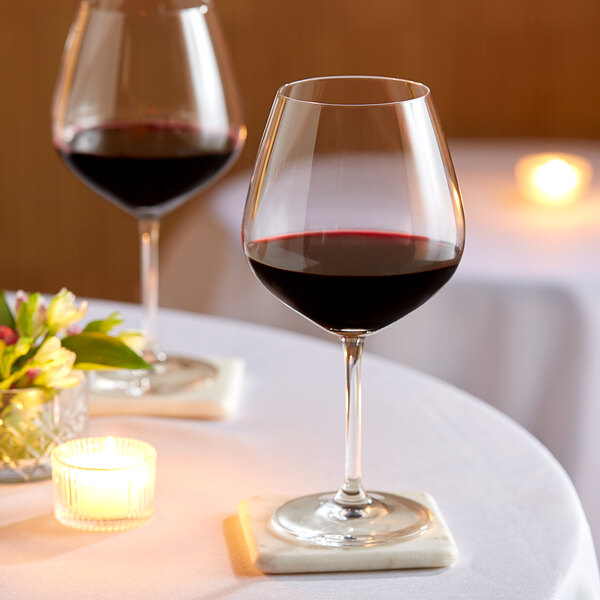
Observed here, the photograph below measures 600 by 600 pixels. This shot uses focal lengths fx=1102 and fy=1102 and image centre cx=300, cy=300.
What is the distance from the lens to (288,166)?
67 cm

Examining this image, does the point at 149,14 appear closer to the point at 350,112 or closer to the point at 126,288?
the point at 350,112

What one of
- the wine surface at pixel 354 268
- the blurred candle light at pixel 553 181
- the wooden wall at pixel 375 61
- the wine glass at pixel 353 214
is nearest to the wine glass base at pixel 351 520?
the wine glass at pixel 353 214

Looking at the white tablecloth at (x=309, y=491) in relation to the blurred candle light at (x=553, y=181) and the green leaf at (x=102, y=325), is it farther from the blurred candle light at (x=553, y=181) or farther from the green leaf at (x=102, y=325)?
the blurred candle light at (x=553, y=181)

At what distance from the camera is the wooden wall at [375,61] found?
348cm

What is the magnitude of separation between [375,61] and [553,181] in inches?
64.1

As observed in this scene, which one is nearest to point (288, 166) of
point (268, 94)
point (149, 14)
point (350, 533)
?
point (350, 533)

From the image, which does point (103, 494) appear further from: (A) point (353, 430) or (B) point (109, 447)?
(A) point (353, 430)

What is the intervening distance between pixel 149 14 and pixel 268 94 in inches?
101

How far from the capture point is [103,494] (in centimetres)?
73

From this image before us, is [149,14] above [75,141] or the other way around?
above

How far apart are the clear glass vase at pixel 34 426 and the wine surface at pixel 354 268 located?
21cm

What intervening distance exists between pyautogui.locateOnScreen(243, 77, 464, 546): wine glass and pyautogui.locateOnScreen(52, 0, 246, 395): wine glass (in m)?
0.34

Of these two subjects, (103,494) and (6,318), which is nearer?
(103,494)

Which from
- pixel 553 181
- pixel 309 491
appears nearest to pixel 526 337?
pixel 553 181
